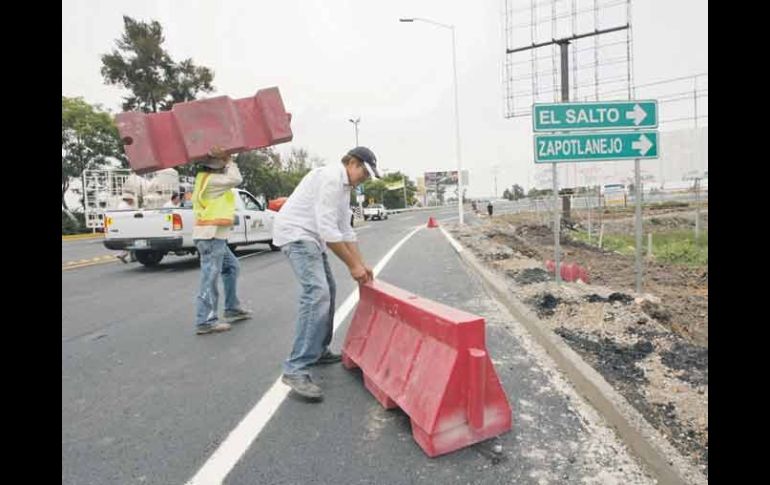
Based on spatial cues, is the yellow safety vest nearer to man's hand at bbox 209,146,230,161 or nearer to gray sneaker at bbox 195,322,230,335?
man's hand at bbox 209,146,230,161

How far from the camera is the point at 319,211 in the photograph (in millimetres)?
3520

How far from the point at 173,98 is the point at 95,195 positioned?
83.3 feet

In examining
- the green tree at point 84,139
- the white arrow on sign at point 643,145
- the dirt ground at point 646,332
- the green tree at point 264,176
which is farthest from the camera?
the green tree at point 264,176

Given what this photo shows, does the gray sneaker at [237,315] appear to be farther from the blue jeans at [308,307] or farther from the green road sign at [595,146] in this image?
the green road sign at [595,146]

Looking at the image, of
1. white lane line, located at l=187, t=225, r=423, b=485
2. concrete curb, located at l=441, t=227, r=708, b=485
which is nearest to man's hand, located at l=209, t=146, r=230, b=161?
white lane line, located at l=187, t=225, r=423, b=485

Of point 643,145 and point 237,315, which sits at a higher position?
point 643,145

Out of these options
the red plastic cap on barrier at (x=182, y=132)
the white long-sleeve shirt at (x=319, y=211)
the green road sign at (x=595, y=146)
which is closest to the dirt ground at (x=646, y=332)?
the green road sign at (x=595, y=146)

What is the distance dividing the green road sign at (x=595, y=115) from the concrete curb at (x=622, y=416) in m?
2.58

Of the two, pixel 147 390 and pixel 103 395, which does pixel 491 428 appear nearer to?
pixel 147 390

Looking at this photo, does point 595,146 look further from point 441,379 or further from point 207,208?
point 207,208

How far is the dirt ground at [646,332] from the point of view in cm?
298

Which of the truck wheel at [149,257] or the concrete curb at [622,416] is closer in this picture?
the concrete curb at [622,416]

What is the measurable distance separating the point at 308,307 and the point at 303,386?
0.55 metres

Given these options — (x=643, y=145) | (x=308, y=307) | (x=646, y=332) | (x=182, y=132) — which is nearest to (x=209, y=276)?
(x=182, y=132)
